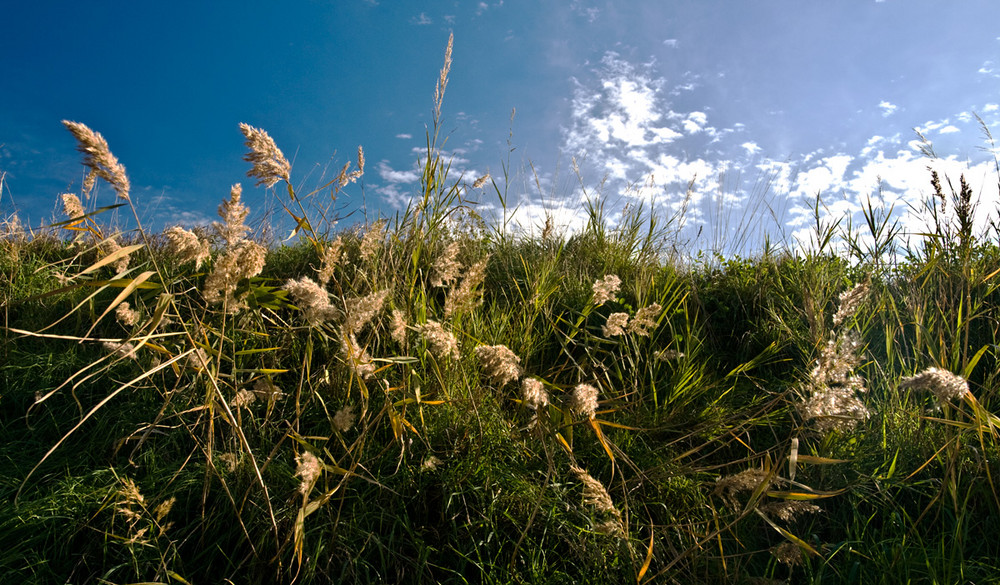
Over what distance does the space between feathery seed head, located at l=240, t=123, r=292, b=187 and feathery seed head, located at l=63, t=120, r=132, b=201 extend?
1.07ft

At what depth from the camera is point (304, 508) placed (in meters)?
1.46

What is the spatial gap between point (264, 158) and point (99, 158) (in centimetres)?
41

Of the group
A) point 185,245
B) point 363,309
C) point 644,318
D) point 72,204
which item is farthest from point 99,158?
point 644,318

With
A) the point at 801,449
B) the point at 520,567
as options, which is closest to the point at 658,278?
the point at 801,449

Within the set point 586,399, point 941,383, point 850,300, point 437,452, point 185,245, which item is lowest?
point 437,452

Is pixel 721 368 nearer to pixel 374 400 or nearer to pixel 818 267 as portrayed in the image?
pixel 818 267

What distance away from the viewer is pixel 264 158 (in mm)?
1636

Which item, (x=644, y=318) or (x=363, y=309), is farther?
(x=644, y=318)

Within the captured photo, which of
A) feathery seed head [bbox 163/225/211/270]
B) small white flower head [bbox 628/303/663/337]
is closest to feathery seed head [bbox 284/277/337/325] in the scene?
feathery seed head [bbox 163/225/211/270]

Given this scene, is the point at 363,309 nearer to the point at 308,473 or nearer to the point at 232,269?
the point at 232,269

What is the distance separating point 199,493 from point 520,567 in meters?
1.18

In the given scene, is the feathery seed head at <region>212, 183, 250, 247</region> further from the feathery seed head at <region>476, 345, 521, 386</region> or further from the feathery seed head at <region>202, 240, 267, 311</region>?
the feathery seed head at <region>476, 345, 521, 386</region>

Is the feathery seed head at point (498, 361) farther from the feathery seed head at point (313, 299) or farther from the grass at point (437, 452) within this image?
the feathery seed head at point (313, 299)

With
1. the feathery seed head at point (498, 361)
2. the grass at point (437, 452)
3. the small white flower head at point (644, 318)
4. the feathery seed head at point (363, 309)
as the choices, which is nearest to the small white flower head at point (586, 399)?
the grass at point (437, 452)
